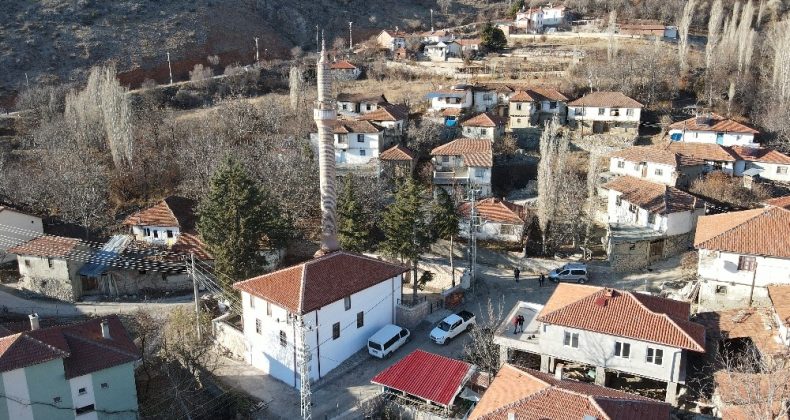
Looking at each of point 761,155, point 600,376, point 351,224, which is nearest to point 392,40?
point 761,155

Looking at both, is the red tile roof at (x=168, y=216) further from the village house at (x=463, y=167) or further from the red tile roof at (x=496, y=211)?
the red tile roof at (x=496, y=211)

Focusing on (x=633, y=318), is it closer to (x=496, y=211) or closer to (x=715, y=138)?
(x=496, y=211)

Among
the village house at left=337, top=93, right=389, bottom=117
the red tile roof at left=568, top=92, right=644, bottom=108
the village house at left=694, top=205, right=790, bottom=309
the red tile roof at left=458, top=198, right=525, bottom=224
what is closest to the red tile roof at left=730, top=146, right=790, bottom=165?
the red tile roof at left=568, top=92, right=644, bottom=108

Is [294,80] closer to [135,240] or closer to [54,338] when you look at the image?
[135,240]

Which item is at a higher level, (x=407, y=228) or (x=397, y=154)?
(x=397, y=154)

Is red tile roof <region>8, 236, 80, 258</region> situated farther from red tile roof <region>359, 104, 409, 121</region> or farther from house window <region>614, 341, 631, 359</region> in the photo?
house window <region>614, 341, 631, 359</region>

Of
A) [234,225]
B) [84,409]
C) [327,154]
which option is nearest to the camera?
[84,409]

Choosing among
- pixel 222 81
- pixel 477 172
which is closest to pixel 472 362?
pixel 477 172
